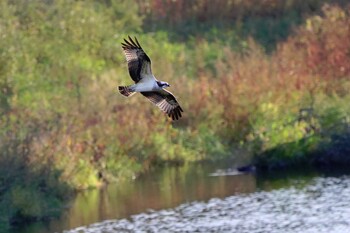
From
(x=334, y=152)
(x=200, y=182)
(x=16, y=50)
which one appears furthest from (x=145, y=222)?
(x=16, y=50)

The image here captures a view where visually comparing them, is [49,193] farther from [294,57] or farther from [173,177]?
[294,57]

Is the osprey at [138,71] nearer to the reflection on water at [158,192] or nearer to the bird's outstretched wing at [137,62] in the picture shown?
the bird's outstretched wing at [137,62]

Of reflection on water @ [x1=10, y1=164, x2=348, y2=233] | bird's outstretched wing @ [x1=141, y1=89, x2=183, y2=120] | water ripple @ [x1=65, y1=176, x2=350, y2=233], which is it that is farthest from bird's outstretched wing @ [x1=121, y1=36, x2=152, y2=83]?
reflection on water @ [x1=10, y1=164, x2=348, y2=233]

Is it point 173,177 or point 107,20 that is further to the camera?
point 107,20

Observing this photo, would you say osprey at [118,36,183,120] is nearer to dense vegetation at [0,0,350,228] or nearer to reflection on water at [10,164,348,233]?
reflection on water at [10,164,348,233]

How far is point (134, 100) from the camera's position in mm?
30109

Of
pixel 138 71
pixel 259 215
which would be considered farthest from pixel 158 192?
pixel 138 71

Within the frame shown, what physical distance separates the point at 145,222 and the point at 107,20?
45.7ft

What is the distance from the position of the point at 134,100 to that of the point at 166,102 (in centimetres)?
1342

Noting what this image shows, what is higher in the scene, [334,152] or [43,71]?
[43,71]

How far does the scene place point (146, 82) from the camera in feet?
52.6

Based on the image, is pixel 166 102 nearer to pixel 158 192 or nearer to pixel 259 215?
pixel 259 215

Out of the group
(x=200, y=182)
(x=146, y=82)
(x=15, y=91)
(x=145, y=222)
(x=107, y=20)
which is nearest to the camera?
(x=146, y=82)

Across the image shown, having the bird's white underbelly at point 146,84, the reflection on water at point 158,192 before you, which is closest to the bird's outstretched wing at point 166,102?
the bird's white underbelly at point 146,84
